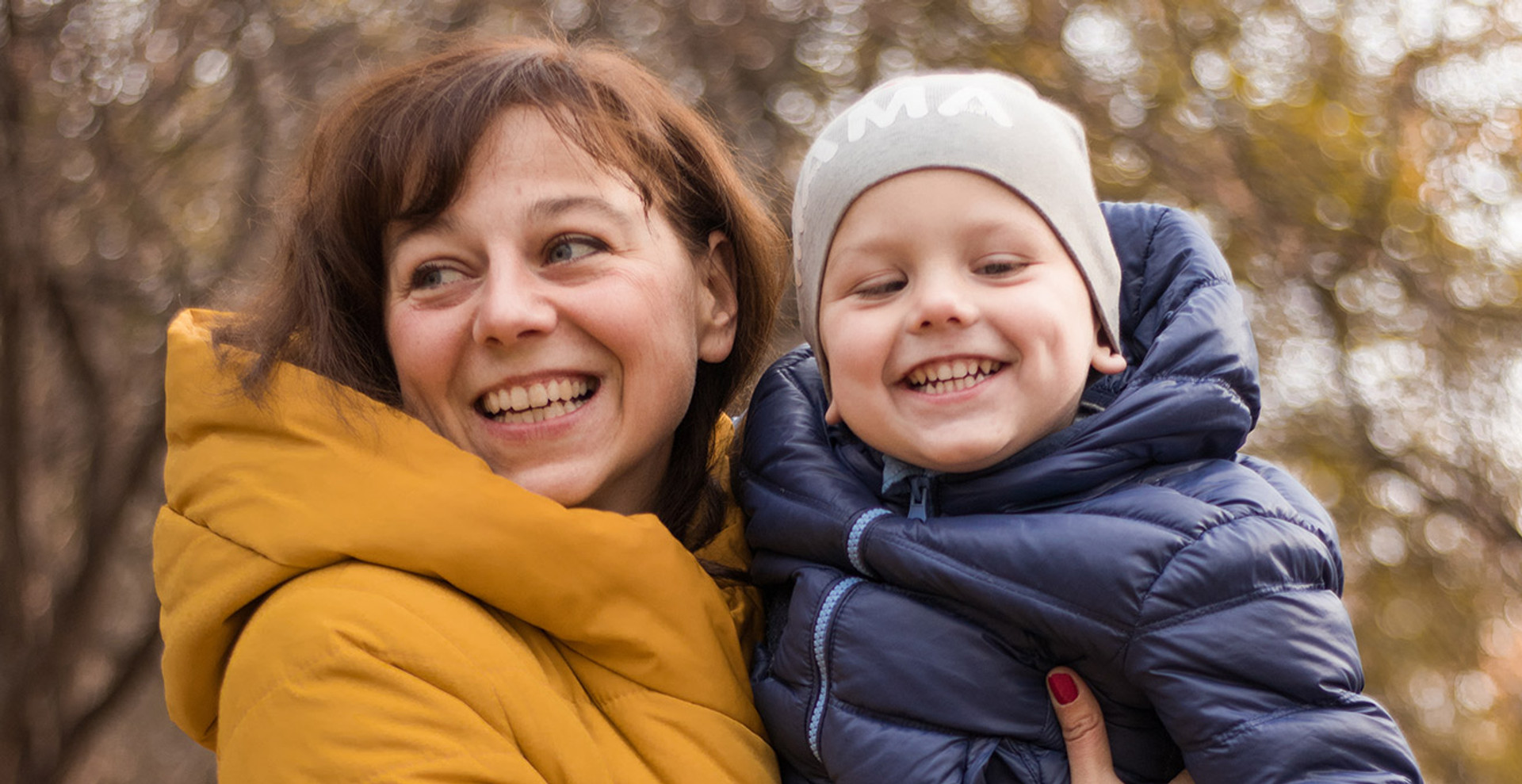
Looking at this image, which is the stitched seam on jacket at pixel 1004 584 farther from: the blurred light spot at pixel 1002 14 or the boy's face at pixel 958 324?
the blurred light spot at pixel 1002 14

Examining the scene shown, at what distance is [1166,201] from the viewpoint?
5.30 meters

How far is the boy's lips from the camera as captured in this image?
2049mm

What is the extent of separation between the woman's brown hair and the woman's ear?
0.12 feet

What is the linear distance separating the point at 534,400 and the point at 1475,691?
4.49 metres

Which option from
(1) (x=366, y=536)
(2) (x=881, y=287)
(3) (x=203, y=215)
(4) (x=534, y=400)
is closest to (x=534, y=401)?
(4) (x=534, y=400)

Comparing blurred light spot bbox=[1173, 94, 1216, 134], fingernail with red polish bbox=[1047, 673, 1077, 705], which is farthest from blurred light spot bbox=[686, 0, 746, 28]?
fingernail with red polish bbox=[1047, 673, 1077, 705]

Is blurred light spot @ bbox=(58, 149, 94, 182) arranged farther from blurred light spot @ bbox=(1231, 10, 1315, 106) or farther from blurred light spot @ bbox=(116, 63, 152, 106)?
blurred light spot @ bbox=(1231, 10, 1315, 106)

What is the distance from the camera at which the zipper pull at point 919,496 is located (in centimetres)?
193

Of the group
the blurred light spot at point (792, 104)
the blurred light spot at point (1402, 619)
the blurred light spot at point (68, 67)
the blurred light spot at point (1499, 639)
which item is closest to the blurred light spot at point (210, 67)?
the blurred light spot at point (68, 67)

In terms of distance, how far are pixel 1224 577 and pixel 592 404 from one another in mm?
1049

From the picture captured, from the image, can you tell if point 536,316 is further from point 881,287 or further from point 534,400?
point 881,287

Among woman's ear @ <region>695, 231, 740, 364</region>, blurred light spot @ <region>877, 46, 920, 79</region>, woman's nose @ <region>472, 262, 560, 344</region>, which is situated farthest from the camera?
blurred light spot @ <region>877, 46, 920, 79</region>

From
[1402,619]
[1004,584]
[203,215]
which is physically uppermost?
[1004,584]

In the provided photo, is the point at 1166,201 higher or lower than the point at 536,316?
lower
